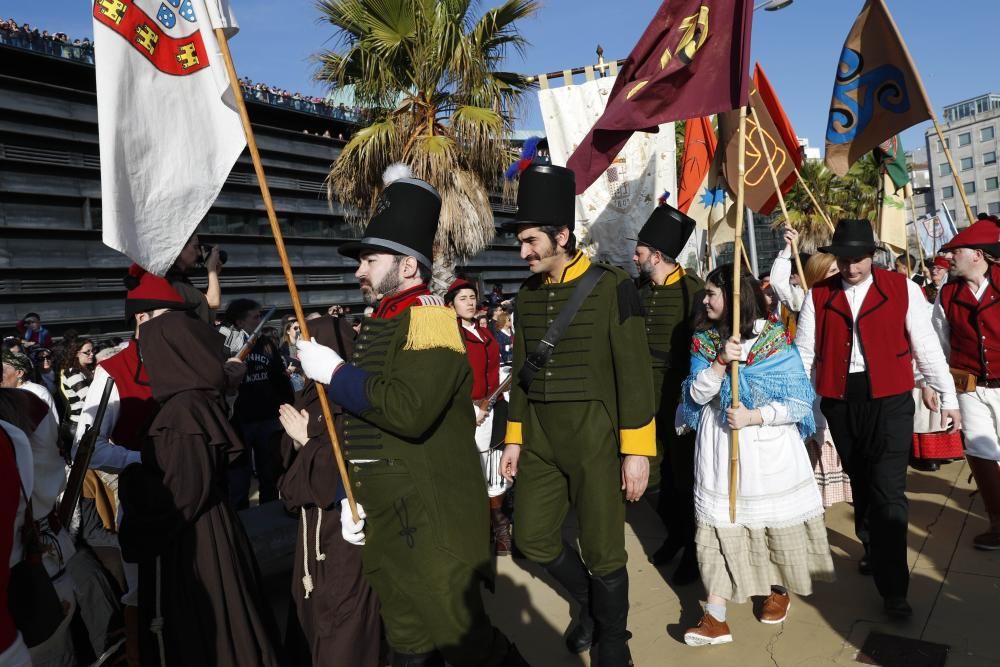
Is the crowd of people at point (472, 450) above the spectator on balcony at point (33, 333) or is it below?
below

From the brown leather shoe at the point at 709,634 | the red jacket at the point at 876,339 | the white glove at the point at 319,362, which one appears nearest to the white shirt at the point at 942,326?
the red jacket at the point at 876,339

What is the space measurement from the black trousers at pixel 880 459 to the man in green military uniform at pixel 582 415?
1.46 m

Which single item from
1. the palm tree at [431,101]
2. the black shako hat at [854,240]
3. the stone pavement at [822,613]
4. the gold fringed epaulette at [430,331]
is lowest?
the stone pavement at [822,613]

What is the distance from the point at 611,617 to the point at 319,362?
1792 mm

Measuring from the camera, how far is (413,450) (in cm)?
265

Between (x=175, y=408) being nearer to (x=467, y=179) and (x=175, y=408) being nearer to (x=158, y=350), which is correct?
(x=158, y=350)

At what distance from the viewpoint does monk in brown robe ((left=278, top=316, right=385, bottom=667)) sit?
10.7 feet

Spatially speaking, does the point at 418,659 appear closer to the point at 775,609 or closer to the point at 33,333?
the point at 775,609

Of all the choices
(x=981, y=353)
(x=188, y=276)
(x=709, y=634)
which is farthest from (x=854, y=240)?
(x=188, y=276)

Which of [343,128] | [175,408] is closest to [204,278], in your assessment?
[343,128]

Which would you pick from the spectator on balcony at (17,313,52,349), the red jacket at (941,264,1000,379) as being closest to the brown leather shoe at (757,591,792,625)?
the red jacket at (941,264,1000,379)

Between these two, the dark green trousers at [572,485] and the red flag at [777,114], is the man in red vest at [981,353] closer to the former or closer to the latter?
the red flag at [777,114]

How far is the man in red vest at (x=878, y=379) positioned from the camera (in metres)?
3.89

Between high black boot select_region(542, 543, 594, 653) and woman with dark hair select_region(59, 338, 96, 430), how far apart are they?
18.4 ft
